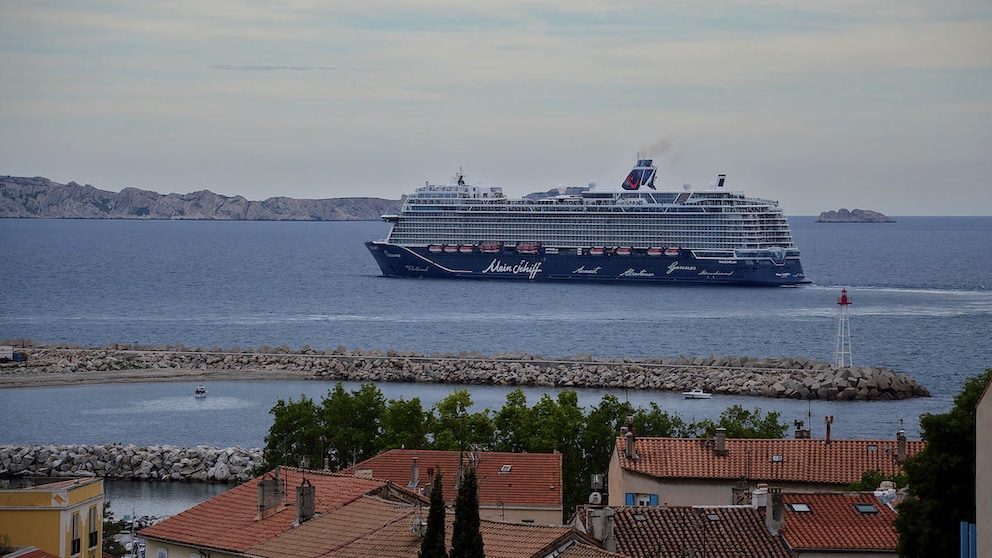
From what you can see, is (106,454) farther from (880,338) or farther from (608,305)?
(608,305)

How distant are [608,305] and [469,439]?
183ft

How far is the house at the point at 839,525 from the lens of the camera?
1484 cm

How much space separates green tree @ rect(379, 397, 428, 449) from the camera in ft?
84.7

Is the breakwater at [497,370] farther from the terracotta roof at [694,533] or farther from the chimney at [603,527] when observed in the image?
the chimney at [603,527]

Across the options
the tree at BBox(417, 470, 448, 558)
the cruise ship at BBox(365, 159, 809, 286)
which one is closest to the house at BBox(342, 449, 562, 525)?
the tree at BBox(417, 470, 448, 558)

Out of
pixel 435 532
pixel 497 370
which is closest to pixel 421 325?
pixel 497 370

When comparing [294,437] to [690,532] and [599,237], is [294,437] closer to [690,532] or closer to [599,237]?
[690,532]

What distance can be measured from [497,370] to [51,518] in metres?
36.1

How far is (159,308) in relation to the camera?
80812mm

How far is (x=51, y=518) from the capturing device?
14.1m

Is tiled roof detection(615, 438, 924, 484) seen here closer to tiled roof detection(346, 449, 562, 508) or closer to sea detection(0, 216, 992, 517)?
tiled roof detection(346, 449, 562, 508)

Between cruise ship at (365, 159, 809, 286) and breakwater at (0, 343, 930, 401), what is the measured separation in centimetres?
3965

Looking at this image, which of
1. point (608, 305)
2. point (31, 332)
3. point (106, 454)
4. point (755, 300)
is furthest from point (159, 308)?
point (106, 454)

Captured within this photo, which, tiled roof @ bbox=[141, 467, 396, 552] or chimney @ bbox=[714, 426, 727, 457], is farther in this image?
chimney @ bbox=[714, 426, 727, 457]
